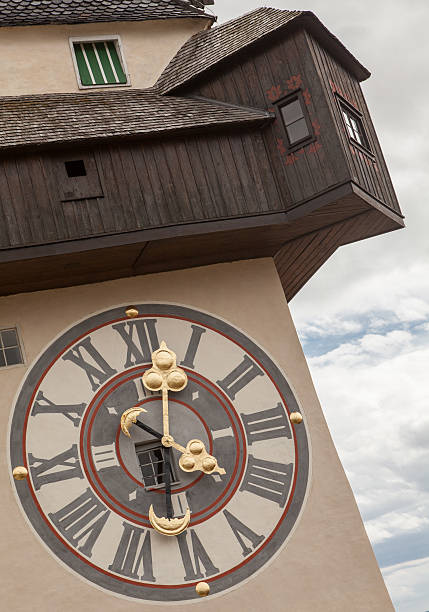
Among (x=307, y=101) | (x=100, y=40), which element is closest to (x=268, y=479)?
(x=307, y=101)

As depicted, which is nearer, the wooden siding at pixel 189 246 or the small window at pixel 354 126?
the wooden siding at pixel 189 246

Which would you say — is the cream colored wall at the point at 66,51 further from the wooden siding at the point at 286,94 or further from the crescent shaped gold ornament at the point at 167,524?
the crescent shaped gold ornament at the point at 167,524

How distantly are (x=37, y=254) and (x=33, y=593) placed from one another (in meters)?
4.08

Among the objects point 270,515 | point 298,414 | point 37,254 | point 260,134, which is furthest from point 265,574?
point 260,134

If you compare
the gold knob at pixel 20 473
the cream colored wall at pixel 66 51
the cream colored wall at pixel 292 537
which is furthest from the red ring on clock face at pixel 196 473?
the cream colored wall at pixel 66 51

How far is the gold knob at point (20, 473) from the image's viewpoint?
11.3 metres

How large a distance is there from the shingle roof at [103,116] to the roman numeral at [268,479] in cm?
465

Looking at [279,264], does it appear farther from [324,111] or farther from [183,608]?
[183,608]

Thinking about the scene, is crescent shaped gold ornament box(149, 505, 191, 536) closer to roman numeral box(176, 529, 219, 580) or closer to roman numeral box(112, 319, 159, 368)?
roman numeral box(176, 529, 219, 580)

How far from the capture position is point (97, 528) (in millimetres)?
11352

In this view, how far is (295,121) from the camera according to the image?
13.1 metres

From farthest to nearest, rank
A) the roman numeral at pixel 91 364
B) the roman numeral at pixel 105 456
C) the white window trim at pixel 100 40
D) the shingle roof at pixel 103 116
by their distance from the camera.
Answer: the white window trim at pixel 100 40, the shingle roof at pixel 103 116, the roman numeral at pixel 91 364, the roman numeral at pixel 105 456

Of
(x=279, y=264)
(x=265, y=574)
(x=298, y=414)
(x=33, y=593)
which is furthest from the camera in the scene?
(x=279, y=264)

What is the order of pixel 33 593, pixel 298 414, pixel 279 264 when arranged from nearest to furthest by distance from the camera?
pixel 33 593 → pixel 298 414 → pixel 279 264
